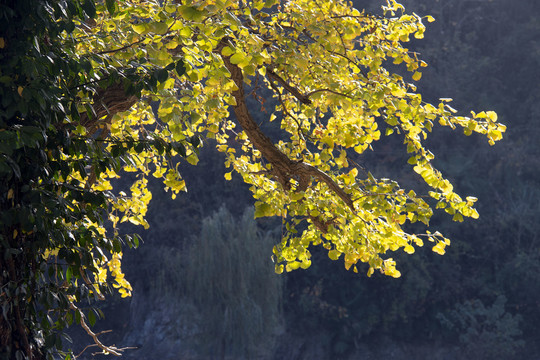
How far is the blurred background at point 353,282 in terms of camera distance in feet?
32.8

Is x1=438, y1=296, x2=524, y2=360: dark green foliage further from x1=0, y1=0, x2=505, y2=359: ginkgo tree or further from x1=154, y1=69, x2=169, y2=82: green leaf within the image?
x1=154, y1=69, x2=169, y2=82: green leaf

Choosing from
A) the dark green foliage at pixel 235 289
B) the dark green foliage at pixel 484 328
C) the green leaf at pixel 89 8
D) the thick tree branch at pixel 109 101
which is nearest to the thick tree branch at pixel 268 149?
the thick tree branch at pixel 109 101

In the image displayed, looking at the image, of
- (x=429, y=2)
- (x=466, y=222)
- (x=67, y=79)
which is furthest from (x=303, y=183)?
(x=429, y=2)

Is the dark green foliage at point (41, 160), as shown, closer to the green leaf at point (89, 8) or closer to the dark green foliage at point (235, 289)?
the green leaf at point (89, 8)

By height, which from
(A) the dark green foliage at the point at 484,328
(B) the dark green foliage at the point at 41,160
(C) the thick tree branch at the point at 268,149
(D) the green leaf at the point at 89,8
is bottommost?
(B) the dark green foliage at the point at 41,160

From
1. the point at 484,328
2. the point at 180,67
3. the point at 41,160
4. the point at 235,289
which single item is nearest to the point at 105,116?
the point at 41,160

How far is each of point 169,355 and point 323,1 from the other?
7.81m

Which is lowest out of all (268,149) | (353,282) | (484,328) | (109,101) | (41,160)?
(41,160)

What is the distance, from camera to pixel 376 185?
3490 mm

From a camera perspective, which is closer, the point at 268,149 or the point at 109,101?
the point at 109,101

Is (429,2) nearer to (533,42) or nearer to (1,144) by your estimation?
(533,42)

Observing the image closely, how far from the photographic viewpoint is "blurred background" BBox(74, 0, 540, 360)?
9992 mm

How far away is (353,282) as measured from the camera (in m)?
10.9

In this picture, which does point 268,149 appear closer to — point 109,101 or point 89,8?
point 109,101
